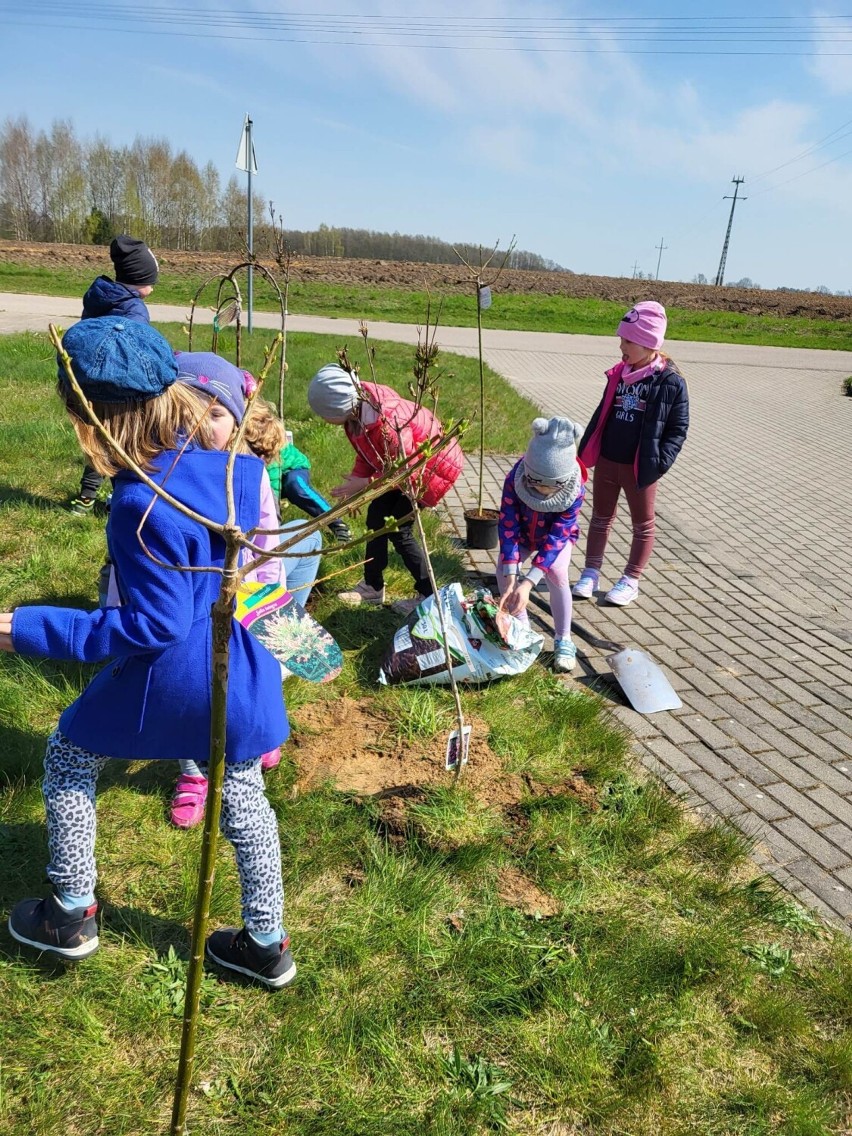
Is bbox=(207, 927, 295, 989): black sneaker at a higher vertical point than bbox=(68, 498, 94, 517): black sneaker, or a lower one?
lower

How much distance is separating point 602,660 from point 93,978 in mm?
2903

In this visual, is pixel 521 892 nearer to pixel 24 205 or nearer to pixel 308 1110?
pixel 308 1110

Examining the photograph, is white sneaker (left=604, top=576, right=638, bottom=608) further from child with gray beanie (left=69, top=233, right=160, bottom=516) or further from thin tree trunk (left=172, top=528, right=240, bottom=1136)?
thin tree trunk (left=172, top=528, right=240, bottom=1136)

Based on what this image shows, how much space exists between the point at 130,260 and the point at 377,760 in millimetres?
3097

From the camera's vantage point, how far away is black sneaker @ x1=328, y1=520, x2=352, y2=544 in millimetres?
5154

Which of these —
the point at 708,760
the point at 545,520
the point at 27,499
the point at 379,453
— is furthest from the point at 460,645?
the point at 27,499

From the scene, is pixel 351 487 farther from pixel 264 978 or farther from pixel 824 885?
pixel 824 885

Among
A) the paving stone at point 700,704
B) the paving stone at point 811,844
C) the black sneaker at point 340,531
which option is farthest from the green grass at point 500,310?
the paving stone at point 811,844

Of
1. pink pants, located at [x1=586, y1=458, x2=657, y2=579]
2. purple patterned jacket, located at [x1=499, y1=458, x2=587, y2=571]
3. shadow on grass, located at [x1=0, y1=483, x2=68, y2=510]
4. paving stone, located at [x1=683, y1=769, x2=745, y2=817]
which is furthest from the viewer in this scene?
shadow on grass, located at [x1=0, y1=483, x2=68, y2=510]

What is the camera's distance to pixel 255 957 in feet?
6.69

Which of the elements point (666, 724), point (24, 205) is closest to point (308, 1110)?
point (666, 724)

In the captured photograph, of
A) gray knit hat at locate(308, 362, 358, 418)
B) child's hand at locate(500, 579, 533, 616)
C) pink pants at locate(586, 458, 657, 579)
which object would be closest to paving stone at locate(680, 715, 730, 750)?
child's hand at locate(500, 579, 533, 616)

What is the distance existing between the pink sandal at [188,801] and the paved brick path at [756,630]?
72.8 inches

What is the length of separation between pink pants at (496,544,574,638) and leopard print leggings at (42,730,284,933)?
2195 mm
